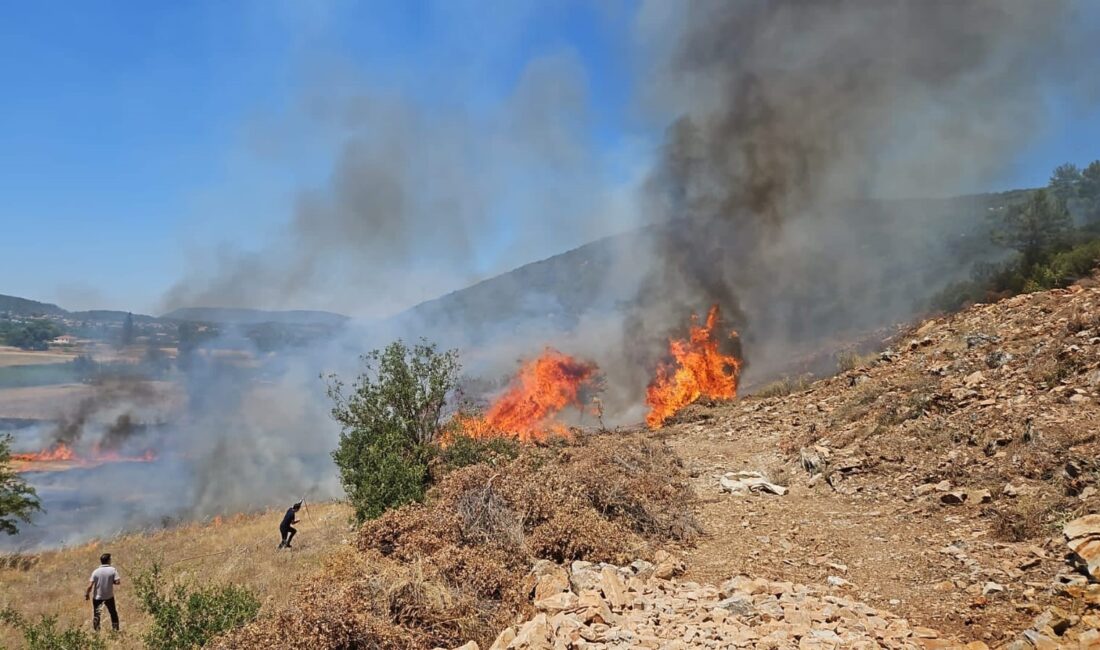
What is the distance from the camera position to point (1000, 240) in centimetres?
2908

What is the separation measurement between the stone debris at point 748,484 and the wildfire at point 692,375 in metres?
10.3

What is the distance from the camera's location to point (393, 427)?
12805mm

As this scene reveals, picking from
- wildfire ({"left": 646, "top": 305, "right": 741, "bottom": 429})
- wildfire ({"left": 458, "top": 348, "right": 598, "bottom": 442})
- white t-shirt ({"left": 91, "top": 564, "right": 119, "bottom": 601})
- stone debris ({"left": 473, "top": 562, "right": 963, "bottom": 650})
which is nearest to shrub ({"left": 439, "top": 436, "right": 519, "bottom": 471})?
white t-shirt ({"left": 91, "top": 564, "right": 119, "bottom": 601})

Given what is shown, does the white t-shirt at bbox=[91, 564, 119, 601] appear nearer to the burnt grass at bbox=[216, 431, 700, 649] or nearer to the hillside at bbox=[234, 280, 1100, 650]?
the burnt grass at bbox=[216, 431, 700, 649]

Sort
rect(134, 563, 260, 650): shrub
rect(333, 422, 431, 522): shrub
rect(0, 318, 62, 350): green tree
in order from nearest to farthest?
1. rect(134, 563, 260, 650): shrub
2. rect(333, 422, 431, 522): shrub
3. rect(0, 318, 62, 350): green tree

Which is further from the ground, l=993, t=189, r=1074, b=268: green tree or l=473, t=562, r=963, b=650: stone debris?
l=993, t=189, r=1074, b=268: green tree

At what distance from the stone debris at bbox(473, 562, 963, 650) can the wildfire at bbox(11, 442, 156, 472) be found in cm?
4199

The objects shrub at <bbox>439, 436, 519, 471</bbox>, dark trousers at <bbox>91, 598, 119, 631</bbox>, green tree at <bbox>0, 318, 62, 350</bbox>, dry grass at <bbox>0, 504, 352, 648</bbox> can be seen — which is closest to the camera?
dark trousers at <bbox>91, 598, 119, 631</bbox>

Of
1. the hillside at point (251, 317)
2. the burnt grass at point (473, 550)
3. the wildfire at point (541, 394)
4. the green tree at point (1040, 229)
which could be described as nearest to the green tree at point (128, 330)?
the hillside at point (251, 317)

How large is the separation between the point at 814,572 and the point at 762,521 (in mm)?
2100

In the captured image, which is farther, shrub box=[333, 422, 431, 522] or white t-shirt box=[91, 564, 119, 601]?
shrub box=[333, 422, 431, 522]

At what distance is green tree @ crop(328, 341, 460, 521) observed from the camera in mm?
10953

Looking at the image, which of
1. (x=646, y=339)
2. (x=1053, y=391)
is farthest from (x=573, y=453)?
(x=646, y=339)

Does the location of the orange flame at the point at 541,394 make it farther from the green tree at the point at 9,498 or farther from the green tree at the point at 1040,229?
the green tree at the point at 1040,229
